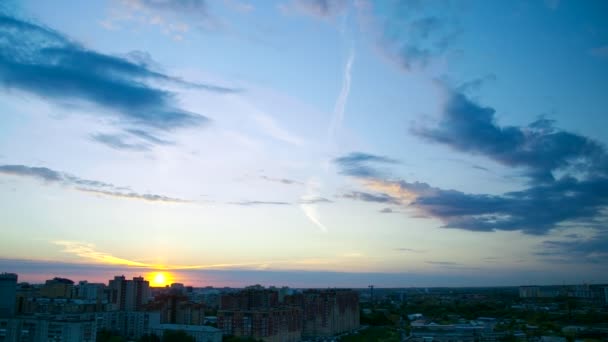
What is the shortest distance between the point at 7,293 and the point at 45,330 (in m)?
5.06

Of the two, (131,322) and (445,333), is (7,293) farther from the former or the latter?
(445,333)

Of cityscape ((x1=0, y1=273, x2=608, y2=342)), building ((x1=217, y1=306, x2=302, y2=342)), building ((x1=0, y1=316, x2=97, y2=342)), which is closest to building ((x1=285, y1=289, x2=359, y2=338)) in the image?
cityscape ((x1=0, y1=273, x2=608, y2=342))

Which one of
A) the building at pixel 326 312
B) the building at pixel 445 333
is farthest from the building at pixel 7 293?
the building at pixel 445 333

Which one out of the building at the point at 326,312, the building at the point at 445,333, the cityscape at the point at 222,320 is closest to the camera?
the cityscape at the point at 222,320

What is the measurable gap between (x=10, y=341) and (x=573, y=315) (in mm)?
37376

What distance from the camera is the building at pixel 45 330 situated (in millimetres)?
15805

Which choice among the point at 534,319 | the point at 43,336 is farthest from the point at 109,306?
the point at 534,319

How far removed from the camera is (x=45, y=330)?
16.0 meters

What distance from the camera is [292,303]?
29.3m

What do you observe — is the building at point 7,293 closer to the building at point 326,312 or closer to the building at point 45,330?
the building at point 45,330

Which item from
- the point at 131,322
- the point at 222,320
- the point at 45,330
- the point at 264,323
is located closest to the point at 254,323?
the point at 264,323

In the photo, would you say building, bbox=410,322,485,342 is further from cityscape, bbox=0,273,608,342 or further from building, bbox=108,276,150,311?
building, bbox=108,276,150,311

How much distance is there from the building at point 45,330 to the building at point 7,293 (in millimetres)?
3473

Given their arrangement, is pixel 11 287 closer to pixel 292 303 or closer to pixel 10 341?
pixel 10 341
